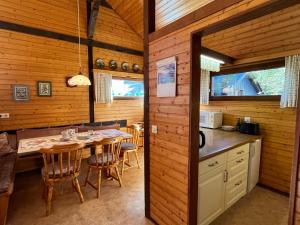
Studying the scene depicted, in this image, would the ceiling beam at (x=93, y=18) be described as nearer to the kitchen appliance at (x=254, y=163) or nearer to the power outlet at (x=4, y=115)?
the power outlet at (x=4, y=115)

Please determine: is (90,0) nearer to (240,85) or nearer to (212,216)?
(240,85)

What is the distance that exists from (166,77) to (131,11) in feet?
11.6

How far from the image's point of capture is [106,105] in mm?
4594

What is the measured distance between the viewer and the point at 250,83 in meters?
3.04

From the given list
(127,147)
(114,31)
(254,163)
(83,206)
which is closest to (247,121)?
(254,163)

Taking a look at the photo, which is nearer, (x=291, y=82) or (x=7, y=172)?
(x=7, y=172)

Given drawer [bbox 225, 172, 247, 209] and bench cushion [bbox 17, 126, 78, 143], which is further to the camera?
bench cushion [bbox 17, 126, 78, 143]

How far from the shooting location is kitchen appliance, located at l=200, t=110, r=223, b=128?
127 inches

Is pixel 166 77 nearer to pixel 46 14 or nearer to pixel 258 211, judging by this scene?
pixel 258 211

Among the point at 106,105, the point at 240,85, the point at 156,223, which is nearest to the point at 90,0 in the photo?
the point at 106,105

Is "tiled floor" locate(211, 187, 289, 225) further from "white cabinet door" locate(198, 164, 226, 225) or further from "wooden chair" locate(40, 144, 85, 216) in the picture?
"wooden chair" locate(40, 144, 85, 216)

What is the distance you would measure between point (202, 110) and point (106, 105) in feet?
8.03

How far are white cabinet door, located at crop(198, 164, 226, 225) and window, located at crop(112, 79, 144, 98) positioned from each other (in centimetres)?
348

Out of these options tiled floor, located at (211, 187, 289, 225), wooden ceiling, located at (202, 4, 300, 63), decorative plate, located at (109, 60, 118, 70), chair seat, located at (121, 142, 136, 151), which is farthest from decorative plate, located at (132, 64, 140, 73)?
tiled floor, located at (211, 187, 289, 225)
